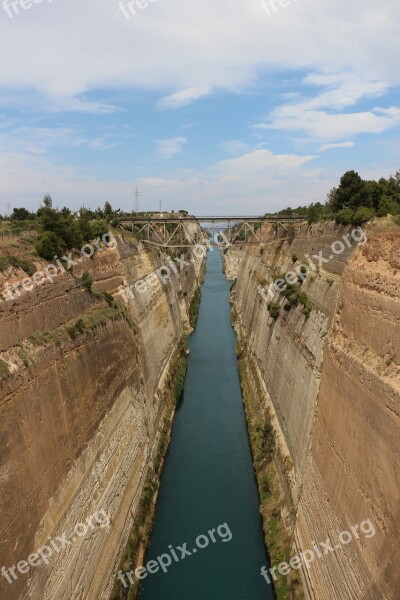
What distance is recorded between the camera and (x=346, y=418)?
1139 cm

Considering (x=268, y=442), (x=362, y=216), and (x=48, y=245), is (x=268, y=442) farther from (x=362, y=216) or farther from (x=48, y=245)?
(x=48, y=245)

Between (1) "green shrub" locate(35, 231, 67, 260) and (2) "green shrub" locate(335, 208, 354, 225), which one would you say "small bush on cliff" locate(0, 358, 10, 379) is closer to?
(1) "green shrub" locate(35, 231, 67, 260)

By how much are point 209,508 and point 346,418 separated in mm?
6675

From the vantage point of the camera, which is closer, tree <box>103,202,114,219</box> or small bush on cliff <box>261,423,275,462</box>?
small bush on cliff <box>261,423,275,462</box>

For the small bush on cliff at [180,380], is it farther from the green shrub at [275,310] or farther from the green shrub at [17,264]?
the green shrub at [17,264]

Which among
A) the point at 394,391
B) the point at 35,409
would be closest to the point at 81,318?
the point at 35,409

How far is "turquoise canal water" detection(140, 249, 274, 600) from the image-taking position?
512 inches

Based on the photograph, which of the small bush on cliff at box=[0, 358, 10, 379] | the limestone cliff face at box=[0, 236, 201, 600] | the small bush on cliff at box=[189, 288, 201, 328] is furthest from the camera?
the small bush on cliff at box=[189, 288, 201, 328]

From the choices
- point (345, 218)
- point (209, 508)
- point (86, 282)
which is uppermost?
point (345, 218)

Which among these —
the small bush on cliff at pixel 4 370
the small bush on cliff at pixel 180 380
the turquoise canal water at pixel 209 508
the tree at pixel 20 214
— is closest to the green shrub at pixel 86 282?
the small bush on cliff at pixel 4 370

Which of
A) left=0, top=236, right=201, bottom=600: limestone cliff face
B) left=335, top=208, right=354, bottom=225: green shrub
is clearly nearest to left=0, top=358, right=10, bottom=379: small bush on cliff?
left=0, top=236, right=201, bottom=600: limestone cliff face

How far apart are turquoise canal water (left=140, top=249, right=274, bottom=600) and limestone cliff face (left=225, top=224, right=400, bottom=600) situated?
1.72 meters

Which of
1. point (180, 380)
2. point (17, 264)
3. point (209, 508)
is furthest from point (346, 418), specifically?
point (180, 380)

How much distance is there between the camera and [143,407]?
1842 centimetres
